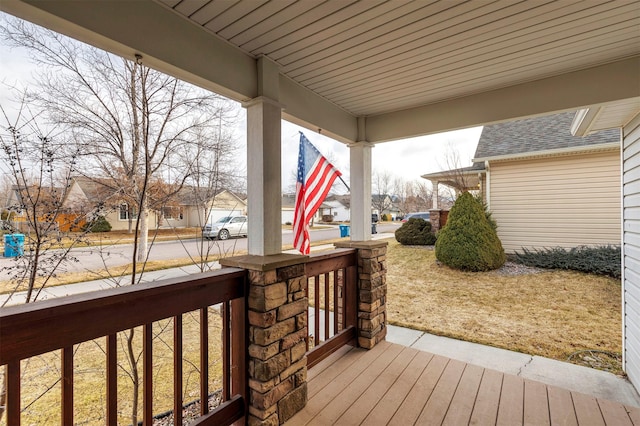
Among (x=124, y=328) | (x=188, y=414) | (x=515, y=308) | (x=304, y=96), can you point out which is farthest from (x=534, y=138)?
(x=124, y=328)

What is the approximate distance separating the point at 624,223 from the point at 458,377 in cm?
236

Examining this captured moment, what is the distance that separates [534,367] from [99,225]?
4.33m

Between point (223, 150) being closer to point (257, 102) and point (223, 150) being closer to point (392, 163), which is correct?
point (257, 102)

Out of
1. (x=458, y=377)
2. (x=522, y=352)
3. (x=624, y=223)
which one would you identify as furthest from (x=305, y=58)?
(x=522, y=352)

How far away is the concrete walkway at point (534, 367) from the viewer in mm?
2641

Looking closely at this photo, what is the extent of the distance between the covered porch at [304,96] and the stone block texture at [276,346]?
10mm

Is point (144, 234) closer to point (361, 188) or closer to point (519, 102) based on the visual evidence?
point (361, 188)

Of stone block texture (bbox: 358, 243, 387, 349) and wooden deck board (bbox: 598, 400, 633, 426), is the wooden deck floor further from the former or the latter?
stone block texture (bbox: 358, 243, 387, 349)

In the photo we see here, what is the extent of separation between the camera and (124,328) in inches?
55.7

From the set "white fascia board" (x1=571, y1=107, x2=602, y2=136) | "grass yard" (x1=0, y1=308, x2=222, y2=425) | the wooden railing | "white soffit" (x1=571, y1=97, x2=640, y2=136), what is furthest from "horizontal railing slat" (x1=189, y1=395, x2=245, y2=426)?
"white fascia board" (x1=571, y1=107, x2=602, y2=136)

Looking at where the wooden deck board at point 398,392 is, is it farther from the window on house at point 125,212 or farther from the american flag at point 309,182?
the window on house at point 125,212

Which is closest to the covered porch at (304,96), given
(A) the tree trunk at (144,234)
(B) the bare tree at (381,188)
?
(A) the tree trunk at (144,234)

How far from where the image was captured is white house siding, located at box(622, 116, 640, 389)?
2.71 meters

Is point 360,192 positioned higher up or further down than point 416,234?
higher up
